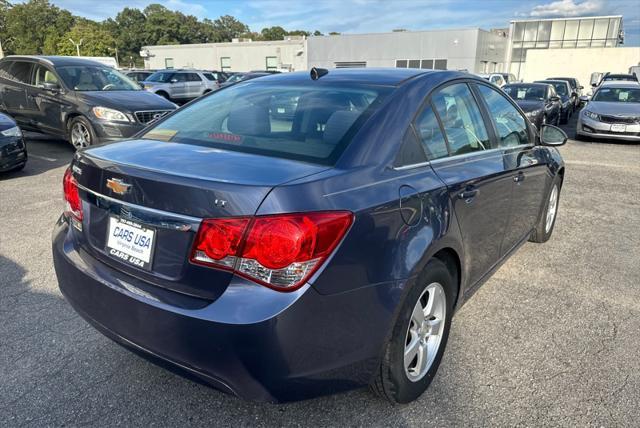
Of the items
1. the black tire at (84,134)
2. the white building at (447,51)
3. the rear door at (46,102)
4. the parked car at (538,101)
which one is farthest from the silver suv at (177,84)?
the white building at (447,51)

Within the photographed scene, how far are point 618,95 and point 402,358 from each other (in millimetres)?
13983

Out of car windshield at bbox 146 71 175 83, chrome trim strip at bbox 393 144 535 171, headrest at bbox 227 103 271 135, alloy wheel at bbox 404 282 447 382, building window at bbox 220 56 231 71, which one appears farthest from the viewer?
building window at bbox 220 56 231 71

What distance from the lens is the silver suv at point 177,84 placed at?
20.3 m

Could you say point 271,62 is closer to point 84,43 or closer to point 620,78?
point 620,78

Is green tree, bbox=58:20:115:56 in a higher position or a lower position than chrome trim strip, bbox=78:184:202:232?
higher

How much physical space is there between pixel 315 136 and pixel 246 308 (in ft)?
3.16

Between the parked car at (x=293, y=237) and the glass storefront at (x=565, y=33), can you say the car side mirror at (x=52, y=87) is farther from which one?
the glass storefront at (x=565, y=33)

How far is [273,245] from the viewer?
5.64 feet

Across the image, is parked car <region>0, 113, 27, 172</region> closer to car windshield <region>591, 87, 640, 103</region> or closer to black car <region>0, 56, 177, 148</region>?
black car <region>0, 56, 177, 148</region>

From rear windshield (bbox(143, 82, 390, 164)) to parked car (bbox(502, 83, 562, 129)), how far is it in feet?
36.5

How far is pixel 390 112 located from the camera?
2.32 metres

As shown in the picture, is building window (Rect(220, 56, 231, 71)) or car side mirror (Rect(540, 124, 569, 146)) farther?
building window (Rect(220, 56, 231, 71))

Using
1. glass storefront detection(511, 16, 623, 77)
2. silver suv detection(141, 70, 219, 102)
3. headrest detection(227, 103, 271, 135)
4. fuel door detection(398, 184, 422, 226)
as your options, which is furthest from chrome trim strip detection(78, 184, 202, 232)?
glass storefront detection(511, 16, 623, 77)

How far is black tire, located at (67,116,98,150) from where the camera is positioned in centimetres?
805
